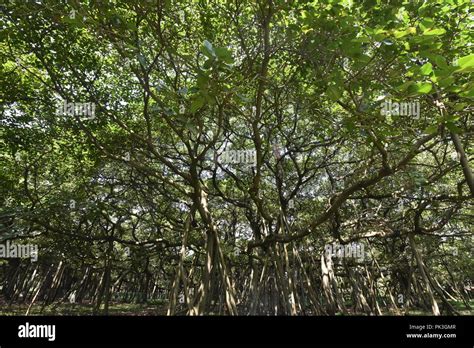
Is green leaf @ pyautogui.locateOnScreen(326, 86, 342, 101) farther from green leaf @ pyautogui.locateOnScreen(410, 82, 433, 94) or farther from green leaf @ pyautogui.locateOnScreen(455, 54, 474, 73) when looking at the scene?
green leaf @ pyautogui.locateOnScreen(455, 54, 474, 73)

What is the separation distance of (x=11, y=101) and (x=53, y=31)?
150 centimetres

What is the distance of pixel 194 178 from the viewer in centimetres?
472

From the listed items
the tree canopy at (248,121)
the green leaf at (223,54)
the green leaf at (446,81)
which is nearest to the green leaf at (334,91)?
the tree canopy at (248,121)

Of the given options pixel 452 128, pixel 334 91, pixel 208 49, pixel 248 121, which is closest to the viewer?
pixel 208 49

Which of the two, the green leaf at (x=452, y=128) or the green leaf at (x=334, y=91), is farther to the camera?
the green leaf at (x=334, y=91)

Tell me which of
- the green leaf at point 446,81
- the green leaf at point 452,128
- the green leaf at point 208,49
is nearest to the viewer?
the green leaf at point 208,49

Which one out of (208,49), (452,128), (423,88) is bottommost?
(452,128)

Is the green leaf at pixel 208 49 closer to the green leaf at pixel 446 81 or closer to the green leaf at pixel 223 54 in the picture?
the green leaf at pixel 223 54

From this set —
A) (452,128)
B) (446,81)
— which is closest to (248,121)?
(452,128)

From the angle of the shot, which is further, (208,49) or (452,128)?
(452,128)

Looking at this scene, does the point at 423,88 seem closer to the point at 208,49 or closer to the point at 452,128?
the point at 452,128

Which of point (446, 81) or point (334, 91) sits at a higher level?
point (334, 91)

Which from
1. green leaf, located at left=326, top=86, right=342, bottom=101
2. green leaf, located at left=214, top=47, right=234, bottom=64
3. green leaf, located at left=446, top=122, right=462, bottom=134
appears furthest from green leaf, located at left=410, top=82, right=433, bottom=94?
green leaf, located at left=214, top=47, right=234, bottom=64

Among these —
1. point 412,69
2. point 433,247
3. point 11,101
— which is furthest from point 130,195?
point 433,247
